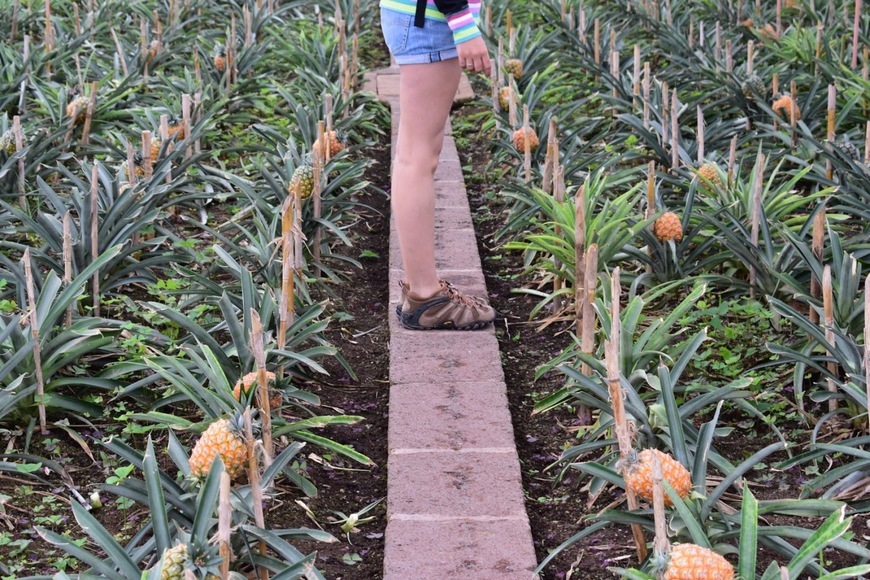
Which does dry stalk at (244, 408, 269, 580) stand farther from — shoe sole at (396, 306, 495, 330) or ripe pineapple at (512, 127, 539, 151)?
ripe pineapple at (512, 127, 539, 151)

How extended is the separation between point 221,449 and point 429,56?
1.36m

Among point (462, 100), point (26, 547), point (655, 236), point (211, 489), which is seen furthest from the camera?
point (462, 100)

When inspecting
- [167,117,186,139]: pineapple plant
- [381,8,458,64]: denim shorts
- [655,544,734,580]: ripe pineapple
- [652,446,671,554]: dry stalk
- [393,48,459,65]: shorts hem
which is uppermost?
[381,8,458,64]: denim shorts

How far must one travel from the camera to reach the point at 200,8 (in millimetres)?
7102

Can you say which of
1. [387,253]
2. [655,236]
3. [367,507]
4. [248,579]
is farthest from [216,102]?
[248,579]

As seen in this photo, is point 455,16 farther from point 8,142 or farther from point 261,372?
point 8,142

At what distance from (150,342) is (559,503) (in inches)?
50.8

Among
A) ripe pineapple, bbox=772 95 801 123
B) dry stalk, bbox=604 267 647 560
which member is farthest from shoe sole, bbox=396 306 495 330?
ripe pineapple, bbox=772 95 801 123

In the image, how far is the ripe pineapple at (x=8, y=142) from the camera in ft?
13.6

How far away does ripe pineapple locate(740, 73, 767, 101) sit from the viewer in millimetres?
4969

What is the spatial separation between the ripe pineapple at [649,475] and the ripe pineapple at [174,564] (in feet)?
2.74

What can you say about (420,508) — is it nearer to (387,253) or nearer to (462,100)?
(387,253)

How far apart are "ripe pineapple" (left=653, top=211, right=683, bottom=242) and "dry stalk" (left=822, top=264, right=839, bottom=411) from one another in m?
0.75

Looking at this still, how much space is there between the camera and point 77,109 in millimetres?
4672
